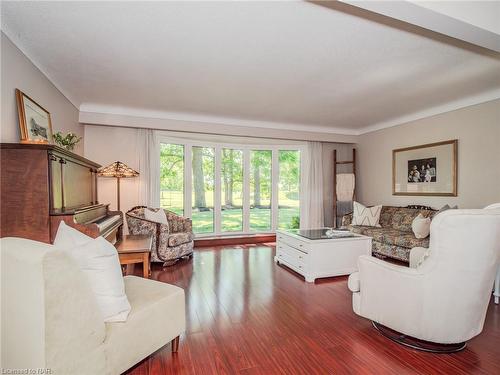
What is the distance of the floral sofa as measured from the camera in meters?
3.92

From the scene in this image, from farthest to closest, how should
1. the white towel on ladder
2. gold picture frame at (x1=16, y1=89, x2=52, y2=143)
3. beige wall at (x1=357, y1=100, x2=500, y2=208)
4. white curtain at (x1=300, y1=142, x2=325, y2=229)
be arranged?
white curtain at (x1=300, y1=142, x2=325, y2=229), the white towel on ladder, beige wall at (x1=357, y1=100, x2=500, y2=208), gold picture frame at (x1=16, y1=89, x2=52, y2=143)

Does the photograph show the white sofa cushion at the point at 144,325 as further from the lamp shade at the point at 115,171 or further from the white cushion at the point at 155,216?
the lamp shade at the point at 115,171

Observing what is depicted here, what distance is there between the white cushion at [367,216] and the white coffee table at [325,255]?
55.3 inches

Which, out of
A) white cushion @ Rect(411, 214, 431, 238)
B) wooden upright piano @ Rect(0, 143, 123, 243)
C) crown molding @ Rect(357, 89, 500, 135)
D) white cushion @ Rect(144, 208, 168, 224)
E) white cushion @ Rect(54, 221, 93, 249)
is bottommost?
white cushion @ Rect(411, 214, 431, 238)

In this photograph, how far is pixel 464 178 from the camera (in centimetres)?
406

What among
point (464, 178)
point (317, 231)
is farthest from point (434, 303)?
point (464, 178)

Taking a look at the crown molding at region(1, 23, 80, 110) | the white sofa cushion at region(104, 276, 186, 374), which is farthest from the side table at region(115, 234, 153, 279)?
the crown molding at region(1, 23, 80, 110)

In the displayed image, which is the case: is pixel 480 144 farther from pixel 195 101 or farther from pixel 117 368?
pixel 117 368

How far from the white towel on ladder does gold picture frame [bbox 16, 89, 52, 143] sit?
17.6ft

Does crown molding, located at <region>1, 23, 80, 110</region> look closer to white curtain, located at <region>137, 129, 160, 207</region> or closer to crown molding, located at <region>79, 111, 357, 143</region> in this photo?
crown molding, located at <region>79, 111, 357, 143</region>

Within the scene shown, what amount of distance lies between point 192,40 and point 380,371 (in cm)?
300

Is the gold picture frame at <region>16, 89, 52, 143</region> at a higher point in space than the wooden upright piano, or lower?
higher

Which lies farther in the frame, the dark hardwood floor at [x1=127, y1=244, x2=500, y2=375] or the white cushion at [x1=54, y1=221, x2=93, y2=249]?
the dark hardwood floor at [x1=127, y1=244, x2=500, y2=375]

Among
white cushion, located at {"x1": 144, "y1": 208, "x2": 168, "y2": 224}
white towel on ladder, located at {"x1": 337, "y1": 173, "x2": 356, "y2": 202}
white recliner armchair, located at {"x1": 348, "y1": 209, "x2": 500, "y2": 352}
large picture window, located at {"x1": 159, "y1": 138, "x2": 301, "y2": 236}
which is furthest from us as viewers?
white towel on ladder, located at {"x1": 337, "y1": 173, "x2": 356, "y2": 202}
